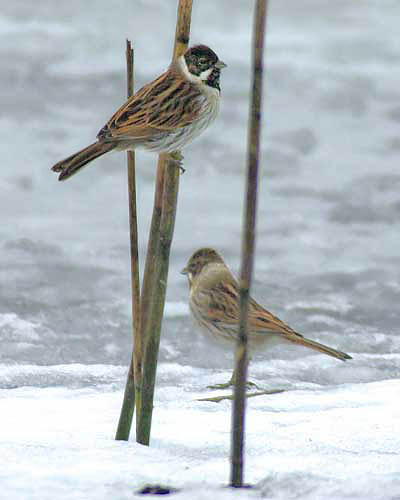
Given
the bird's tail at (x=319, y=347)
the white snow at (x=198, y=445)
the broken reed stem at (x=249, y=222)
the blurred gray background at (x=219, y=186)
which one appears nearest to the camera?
the broken reed stem at (x=249, y=222)

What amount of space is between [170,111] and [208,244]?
→ 3761 mm

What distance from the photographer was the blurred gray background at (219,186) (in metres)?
6.61

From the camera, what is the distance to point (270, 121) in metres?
11.1

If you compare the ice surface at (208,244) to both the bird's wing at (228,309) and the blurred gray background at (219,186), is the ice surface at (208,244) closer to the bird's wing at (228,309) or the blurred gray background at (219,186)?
the blurred gray background at (219,186)

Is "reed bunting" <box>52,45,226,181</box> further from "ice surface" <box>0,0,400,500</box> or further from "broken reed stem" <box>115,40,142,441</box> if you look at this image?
"ice surface" <box>0,0,400,500</box>

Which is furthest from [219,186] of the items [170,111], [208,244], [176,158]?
[176,158]

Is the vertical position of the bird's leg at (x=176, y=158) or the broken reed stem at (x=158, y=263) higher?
the bird's leg at (x=176, y=158)

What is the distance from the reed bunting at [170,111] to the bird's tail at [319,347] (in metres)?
1.12

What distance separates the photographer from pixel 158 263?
3.63 meters

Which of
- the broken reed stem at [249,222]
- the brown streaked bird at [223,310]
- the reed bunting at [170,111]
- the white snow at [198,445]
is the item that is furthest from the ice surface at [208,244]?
the reed bunting at [170,111]

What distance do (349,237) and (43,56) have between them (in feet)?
17.4

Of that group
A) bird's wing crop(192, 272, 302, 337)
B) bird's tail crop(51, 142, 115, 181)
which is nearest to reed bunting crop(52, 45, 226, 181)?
bird's tail crop(51, 142, 115, 181)

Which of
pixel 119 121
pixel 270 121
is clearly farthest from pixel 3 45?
pixel 119 121

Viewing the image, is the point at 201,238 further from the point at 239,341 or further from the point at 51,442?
the point at 239,341
